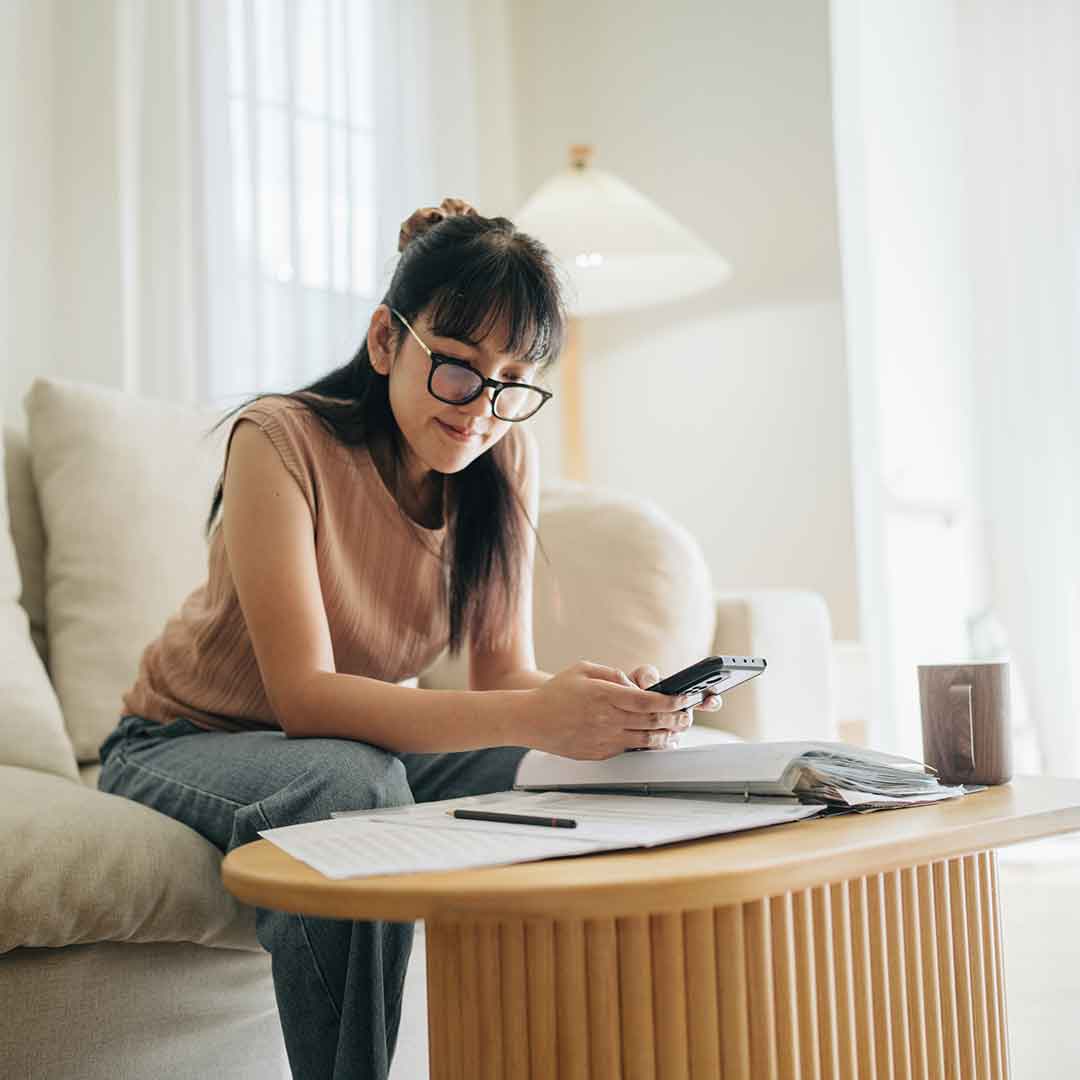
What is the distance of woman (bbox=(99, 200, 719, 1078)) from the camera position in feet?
2.98

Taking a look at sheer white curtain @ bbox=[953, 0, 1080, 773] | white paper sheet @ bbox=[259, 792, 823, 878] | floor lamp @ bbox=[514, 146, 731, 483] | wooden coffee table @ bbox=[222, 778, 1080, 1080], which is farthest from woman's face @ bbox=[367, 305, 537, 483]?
sheer white curtain @ bbox=[953, 0, 1080, 773]

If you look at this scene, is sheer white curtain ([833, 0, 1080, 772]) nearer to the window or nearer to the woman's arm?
the window

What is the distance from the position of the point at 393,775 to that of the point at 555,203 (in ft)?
6.33

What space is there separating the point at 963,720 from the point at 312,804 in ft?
1.80

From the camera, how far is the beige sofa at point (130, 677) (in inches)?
A: 39.4

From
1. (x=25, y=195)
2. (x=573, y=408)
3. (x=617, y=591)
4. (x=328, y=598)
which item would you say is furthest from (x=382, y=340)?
(x=573, y=408)

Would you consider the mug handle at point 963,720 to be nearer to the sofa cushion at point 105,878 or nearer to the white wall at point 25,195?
the sofa cushion at point 105,878

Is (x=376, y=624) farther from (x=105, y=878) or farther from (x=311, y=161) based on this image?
(x=311, y=161)

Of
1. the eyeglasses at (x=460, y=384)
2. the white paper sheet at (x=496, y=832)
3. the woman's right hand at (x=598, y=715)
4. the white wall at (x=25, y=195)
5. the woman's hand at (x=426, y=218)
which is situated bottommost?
the white paper sheet at (x=496, y=832)

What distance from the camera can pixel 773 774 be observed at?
84 cm

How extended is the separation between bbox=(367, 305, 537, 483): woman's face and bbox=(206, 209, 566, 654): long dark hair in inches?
0.5

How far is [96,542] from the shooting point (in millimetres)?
1633

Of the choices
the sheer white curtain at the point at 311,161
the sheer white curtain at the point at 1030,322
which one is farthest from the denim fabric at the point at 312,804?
the sheer white curtain at the point at 1030,322

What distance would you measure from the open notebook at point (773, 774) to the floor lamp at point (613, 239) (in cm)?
178
